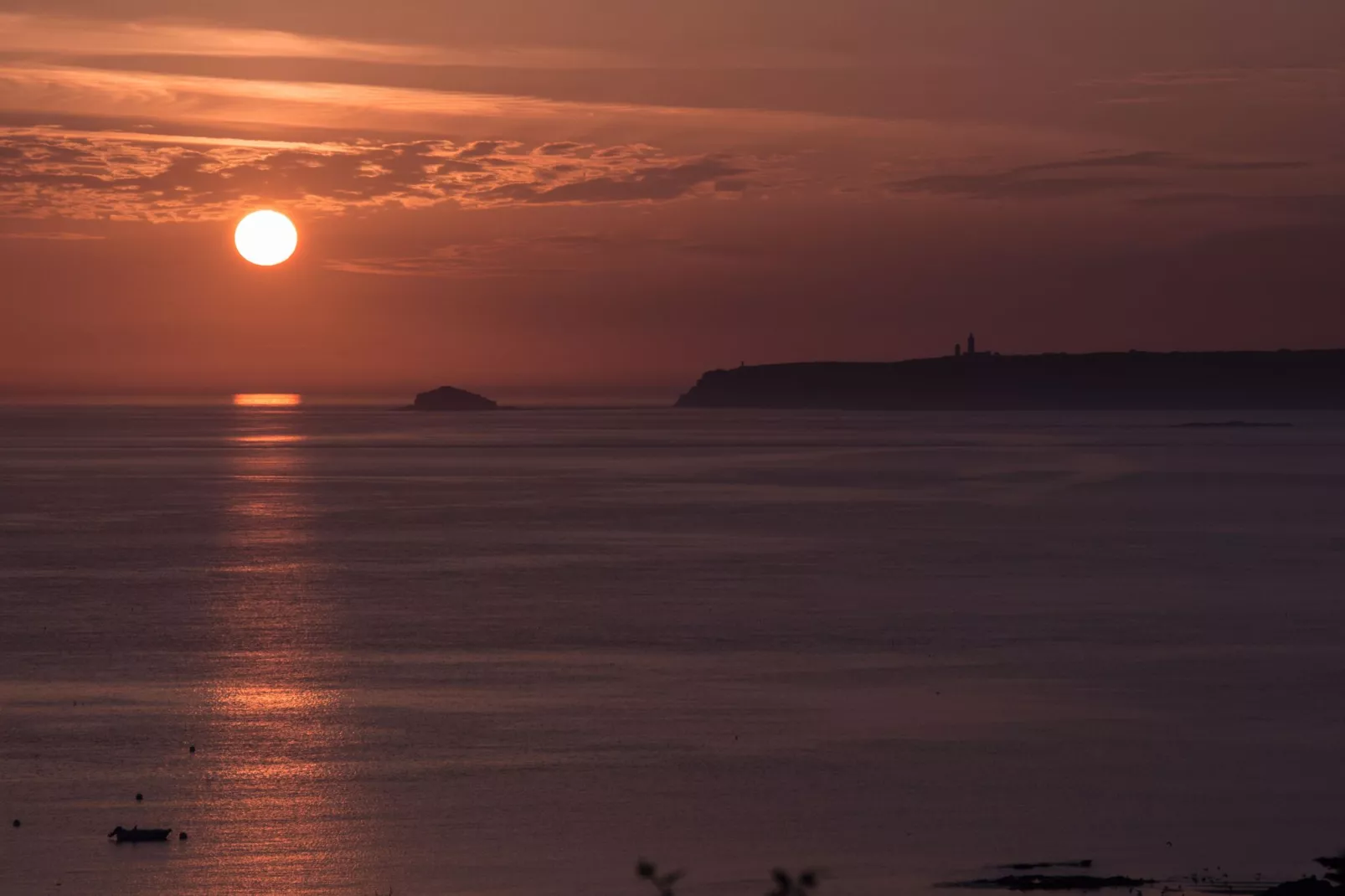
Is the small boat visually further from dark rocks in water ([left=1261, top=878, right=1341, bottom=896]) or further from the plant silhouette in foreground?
the plant silhouette in foreground

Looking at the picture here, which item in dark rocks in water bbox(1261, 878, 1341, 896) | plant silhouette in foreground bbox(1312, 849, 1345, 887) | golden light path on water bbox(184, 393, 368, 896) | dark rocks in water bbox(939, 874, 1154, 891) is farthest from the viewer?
golden light path on water bbox(184, 393, 368, 896)

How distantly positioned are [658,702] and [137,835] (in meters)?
6.97

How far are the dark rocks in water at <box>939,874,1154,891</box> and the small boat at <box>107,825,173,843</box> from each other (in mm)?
6377

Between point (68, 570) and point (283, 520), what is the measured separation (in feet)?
50.3

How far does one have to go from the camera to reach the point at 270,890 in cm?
1239

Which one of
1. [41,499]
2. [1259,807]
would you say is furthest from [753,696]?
[41,499]

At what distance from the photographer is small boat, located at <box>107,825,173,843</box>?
533 inches

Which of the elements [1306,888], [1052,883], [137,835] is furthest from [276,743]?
[1306,888]

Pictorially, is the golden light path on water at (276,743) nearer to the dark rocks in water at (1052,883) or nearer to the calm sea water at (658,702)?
the calm sea water at (658,702)

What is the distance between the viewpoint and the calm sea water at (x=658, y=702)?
13594 millimetres

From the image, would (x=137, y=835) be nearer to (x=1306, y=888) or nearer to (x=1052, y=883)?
(x=1052, y=883)

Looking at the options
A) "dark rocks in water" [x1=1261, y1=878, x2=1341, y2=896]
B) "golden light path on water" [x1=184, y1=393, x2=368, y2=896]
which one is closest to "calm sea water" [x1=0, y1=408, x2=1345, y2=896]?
"golden light path on water" [x1=184, y1=393, x2=368, y2=896]

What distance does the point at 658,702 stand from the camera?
19.1 meters

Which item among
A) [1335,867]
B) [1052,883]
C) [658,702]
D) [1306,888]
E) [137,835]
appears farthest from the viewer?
[658,702]
